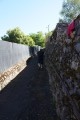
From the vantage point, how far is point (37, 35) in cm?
11025

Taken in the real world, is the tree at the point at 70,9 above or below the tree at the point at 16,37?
above

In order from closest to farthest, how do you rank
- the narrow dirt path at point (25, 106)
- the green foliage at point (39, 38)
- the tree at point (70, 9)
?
1. the narrow dirt path at point (25, 106)
2. the tree at point (70, 9)
3. the green foliage at point (39, 38)

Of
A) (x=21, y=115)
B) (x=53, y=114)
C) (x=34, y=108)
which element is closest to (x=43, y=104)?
(x=34, y=108)

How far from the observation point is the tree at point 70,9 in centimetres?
6688

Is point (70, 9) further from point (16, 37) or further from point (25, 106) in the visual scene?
point (25, 106)

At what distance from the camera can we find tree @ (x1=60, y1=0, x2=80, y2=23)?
66.9 m

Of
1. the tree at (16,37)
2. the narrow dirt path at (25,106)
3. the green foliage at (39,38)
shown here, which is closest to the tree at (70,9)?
the tree at (16,37)

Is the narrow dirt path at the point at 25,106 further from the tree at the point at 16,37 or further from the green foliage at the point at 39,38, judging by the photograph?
the green foliage at the point at 39,38

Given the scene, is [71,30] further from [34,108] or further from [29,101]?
[29,101]

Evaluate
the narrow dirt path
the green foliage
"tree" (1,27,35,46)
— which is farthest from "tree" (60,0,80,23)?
the narrow dirt path

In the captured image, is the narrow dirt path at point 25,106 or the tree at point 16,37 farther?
the tree at point 16,37

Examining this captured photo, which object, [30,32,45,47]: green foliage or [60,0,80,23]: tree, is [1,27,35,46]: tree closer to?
[60,0,80,23]: tree

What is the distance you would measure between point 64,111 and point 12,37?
6804 cm

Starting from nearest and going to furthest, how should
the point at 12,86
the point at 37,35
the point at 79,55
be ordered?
the point at 79,55 → the point at 12,86 → the point at 37,35
